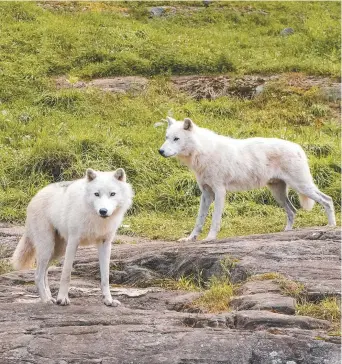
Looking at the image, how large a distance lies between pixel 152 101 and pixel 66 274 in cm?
1152

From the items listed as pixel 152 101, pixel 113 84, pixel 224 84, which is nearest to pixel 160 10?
pixel 224 84

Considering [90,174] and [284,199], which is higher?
[90,174]

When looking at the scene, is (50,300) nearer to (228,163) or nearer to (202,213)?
(202,213)

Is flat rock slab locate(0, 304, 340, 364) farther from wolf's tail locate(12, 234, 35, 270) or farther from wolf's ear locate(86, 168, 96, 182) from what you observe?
wolf's tail locate(12, 234, 35, 270)

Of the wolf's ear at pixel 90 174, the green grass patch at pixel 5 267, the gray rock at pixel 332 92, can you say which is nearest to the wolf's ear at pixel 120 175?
the wolf's ear at pixel 90 174

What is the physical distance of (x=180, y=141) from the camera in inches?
367

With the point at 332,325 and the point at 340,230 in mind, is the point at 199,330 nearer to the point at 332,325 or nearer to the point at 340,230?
the point at 332,325

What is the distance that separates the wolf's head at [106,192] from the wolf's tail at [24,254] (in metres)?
1.16

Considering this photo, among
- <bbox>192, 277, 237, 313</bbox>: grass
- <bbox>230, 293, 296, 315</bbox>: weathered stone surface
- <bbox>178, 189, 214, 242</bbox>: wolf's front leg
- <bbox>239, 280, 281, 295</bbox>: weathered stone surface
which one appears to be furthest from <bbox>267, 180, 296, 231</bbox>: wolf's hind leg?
<bbox>230, 293, 296, 315</bbox>: weathered stone surface

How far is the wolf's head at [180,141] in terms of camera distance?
9.30m

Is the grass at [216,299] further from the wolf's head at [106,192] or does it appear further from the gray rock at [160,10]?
the gray rock at [160,10]

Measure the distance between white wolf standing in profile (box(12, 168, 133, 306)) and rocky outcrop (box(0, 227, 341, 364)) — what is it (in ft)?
0.88

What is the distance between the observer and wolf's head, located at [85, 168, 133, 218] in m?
5.93

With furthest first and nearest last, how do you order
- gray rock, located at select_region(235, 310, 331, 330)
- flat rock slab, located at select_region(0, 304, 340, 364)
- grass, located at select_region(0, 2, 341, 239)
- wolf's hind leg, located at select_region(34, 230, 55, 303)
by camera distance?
grass, located at select_region(0, 2, 341, 239)
wolf's hind leg, located at select_region(34, 230, 55, 303)
gray rock, located at select_region(235, 310, 331, 330)
flat rock slab, located at select_region(0, 304, 340, 364)
